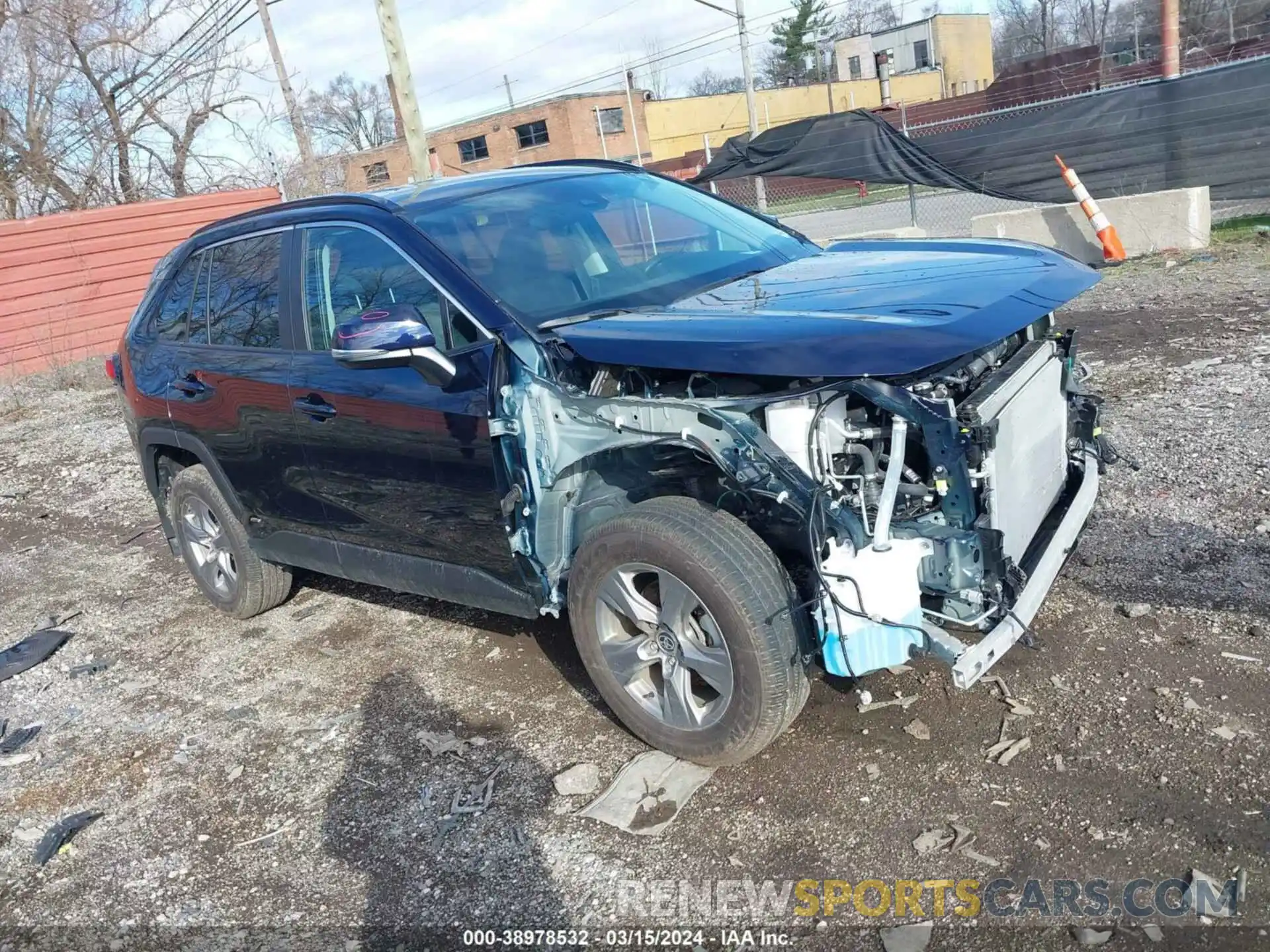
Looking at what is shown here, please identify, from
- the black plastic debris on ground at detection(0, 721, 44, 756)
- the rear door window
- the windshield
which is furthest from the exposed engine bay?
the black plastic debris on ground at detection(0, 721, 44, 756)

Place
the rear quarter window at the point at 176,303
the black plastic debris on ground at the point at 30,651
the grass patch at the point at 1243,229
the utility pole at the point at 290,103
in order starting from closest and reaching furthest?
the rear quarter window at the point at 176,303 < the black plastic debris on ground at the point at 30,651 < the grass patch at the point at 1243,229 < the utility pole at the point at 290,103

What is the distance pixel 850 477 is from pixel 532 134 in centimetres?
5100

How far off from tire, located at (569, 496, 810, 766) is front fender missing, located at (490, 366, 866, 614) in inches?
7.3

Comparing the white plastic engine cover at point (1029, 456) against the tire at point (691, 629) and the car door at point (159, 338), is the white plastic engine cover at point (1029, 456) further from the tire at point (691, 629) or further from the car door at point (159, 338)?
the car door at point (159, 338)

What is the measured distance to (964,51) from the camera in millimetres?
60156

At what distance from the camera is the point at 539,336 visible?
3.41 m

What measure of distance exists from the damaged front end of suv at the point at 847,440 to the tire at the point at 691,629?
129mm

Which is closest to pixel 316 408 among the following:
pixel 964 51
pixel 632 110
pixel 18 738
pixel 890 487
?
pixel 18 738

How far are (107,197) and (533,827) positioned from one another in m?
24.1

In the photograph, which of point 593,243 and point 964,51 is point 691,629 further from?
point 964,51

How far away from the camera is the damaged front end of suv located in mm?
2850

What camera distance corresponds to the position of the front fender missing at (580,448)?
297 cm

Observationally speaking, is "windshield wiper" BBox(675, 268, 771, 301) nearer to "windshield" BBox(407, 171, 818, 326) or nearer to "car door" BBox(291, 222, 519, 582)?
"windshield" BBox(407, 171, 818, 326)

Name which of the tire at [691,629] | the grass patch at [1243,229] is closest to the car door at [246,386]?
the tire at [691,629]
